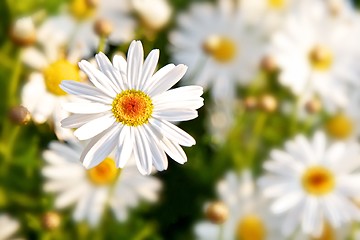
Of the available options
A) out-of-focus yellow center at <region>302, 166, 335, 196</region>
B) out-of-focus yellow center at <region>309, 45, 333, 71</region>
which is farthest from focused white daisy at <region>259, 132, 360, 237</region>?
out-of-focus yellow center at <region>309, 45, 333, 71</region>

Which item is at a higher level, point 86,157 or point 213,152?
point 213,152

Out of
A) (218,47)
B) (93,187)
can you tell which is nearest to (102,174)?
(93,187)

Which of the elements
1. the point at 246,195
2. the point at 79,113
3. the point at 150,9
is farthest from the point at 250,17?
the point at 79,113

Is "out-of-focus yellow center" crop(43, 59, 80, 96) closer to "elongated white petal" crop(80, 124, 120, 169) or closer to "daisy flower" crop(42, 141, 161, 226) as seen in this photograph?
"daisy flower" crop(42, 141, 161, 226)

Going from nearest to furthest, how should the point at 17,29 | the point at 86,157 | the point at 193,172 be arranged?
the point at 86,157 < the point at 17,29 < the point at 193,172

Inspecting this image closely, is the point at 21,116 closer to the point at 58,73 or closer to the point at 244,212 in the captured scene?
the point at 58,73

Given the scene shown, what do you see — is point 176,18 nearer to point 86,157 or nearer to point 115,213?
point 115,213

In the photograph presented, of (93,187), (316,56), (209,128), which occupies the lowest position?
(93,187)
